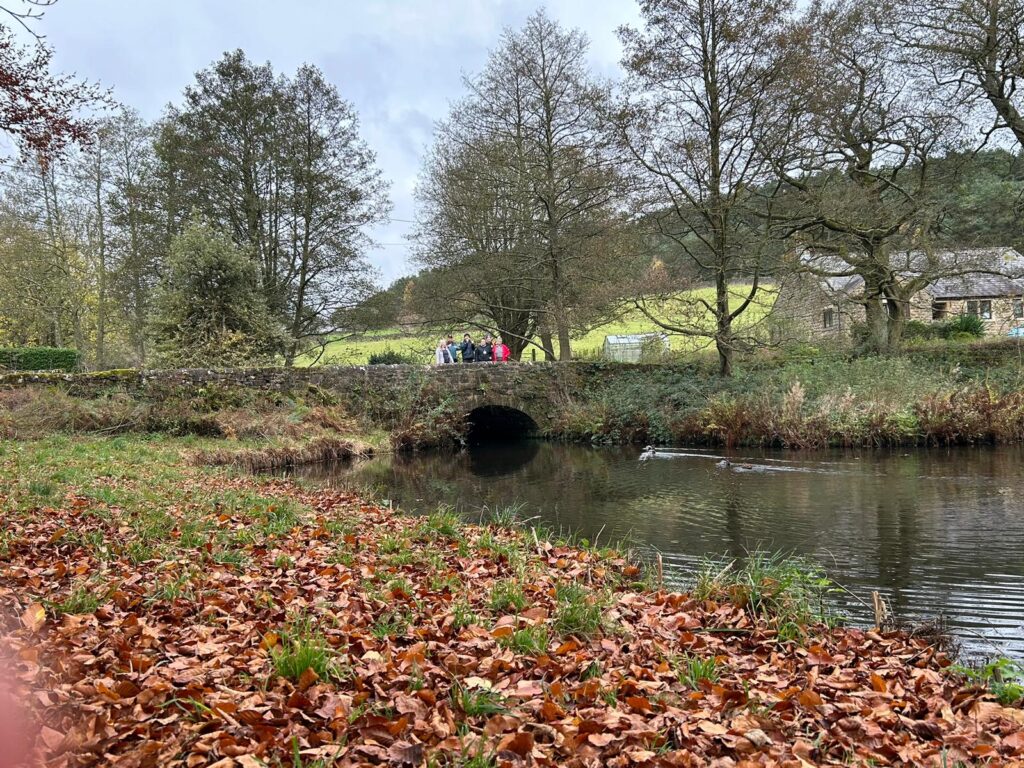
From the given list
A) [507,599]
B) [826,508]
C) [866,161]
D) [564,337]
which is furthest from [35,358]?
[866,161]

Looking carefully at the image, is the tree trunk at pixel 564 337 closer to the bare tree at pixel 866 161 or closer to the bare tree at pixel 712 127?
the bare tree at pixel 712 127

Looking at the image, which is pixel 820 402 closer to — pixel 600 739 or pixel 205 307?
pixel 600 739

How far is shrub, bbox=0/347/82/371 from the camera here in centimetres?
2034

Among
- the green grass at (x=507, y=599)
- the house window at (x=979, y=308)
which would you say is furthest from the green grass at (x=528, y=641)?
the house window at (x=979, y=308)

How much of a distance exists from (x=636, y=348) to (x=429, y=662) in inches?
1084

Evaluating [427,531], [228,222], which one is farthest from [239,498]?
[228,222]

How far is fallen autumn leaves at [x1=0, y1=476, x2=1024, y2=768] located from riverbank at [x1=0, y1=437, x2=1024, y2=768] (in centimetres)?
1

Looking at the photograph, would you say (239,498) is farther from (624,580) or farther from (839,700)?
(839,700)

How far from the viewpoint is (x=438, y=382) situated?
59.9 feet

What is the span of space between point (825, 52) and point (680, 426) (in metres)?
10.5

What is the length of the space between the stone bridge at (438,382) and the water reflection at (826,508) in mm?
3049

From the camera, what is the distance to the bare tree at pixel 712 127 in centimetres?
1598

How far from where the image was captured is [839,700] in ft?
10.6

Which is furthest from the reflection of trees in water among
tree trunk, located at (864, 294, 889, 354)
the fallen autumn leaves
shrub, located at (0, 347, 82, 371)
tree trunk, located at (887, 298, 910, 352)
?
shrub, located at (0, 347, 82, 371)
